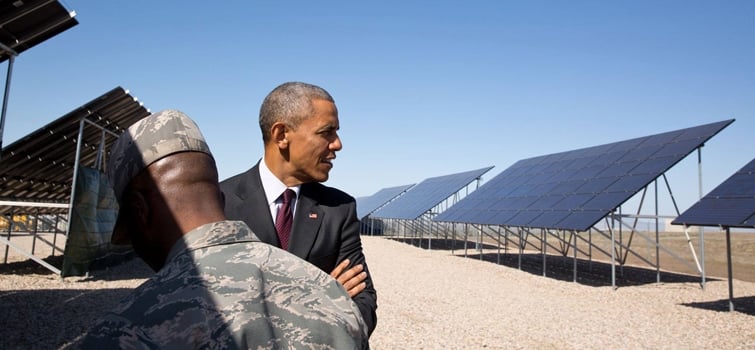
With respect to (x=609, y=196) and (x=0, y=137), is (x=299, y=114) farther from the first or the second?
(x=609, y=196)

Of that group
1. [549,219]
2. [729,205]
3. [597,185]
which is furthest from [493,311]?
[597,185]

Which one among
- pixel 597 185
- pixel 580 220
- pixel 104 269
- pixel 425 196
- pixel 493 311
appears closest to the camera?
pixel 493 311

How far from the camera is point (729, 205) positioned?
9281 millimetres

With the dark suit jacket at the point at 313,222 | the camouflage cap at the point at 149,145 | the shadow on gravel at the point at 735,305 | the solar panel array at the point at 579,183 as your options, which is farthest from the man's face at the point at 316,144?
the solar panel array at the point at 579,183

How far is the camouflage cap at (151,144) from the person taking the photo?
3.59ft

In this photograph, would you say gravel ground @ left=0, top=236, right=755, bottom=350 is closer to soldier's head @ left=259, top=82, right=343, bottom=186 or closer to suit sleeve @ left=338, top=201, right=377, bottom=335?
suit sleeve @ left=338, top=201, right=377, bottom=335

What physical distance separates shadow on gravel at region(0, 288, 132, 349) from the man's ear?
16.5 feet

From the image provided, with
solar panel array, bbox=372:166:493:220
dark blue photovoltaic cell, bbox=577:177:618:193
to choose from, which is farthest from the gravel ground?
solar panel array, bbox=372:166:493:220

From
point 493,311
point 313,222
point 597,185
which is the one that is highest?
point 597,185

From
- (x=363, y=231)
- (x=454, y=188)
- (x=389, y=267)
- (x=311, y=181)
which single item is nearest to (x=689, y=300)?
(x=389, y=267)

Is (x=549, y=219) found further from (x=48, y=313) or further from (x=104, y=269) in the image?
(x=48, y=313)

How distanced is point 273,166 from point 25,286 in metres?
8.94

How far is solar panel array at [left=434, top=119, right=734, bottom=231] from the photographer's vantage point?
39.0 feet

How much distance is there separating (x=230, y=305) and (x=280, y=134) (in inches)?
42.2
